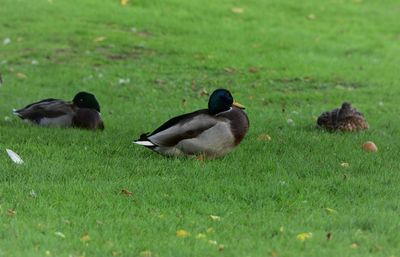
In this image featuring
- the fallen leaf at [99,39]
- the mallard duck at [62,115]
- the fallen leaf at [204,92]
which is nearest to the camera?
the mallard duck at [62,115]

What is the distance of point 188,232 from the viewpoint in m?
6.74

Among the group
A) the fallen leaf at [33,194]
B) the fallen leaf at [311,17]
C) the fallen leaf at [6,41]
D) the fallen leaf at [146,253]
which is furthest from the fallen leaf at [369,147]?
the fallen leaf at [311,17]

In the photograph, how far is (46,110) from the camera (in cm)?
1141

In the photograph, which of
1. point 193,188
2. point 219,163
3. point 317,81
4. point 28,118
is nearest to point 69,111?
point 28,118

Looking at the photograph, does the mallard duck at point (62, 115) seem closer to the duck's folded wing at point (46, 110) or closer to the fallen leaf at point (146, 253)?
the duck's folded wing at point (46, 110)

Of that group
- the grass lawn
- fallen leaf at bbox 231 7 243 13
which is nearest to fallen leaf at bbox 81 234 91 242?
the grass lawn

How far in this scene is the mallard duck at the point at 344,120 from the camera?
1142 cm

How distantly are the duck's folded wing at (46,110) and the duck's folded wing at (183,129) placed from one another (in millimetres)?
2618

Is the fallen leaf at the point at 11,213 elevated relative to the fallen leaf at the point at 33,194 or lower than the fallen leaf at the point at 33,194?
elevated

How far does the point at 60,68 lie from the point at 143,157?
26.0 ft

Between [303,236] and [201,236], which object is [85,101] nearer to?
[201,236]

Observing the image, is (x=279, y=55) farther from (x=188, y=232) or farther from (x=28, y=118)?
(x=188, y=232)

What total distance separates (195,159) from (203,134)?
0.30m

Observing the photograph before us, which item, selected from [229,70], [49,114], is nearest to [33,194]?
[49,114]
